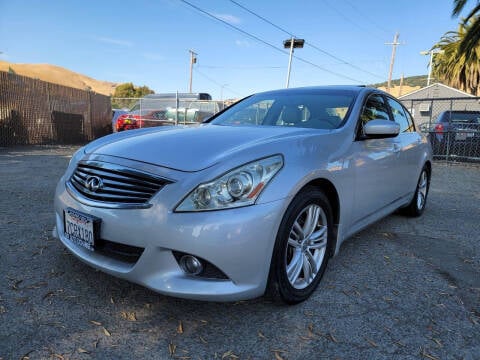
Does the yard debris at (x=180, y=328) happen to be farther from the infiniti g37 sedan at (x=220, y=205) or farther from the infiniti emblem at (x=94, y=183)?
the infiniti emblem at (x=94, y=183)

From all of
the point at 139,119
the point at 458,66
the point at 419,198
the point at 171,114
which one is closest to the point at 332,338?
the point at 419,198

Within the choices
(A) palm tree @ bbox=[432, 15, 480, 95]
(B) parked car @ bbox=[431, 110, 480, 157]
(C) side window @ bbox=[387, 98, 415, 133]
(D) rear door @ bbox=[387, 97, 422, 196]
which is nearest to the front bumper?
(D) rear door @ bbox=[387, 97, 422, 196]

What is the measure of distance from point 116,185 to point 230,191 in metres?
0.68

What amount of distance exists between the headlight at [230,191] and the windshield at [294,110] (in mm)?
1145

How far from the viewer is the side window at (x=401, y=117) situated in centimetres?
401

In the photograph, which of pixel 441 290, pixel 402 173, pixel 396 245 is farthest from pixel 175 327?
pixel 402 173

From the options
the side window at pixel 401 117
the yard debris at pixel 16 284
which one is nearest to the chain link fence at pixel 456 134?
the side window at pixel 401 117

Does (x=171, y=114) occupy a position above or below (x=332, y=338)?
above

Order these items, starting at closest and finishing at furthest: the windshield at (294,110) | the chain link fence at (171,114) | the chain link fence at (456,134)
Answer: the windshield at (294,110) → the chain link fence at (456,134) → the chain link fence at (171,114)

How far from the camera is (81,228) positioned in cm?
218

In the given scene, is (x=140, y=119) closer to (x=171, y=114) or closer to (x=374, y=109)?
(x=171, y=114)

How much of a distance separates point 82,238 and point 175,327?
768 millimetres

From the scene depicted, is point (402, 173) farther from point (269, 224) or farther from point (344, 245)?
point (269, 224)

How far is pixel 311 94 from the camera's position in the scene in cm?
356
